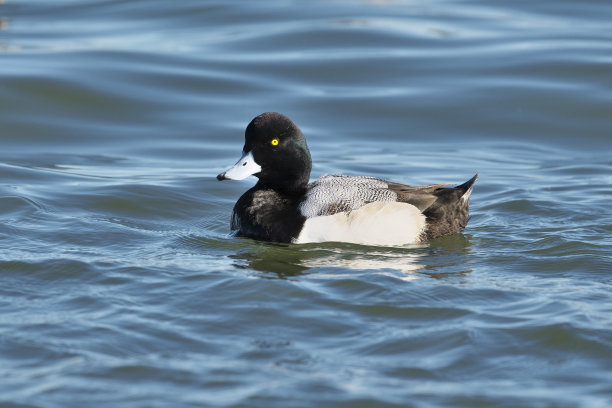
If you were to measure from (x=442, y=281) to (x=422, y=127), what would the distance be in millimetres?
6548

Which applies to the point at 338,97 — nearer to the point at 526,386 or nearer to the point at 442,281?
the point at 442,281

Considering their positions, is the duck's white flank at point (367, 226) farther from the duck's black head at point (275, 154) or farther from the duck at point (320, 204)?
the duck's black head at point (275, 154)

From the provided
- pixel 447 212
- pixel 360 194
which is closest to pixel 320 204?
pixel 360 194

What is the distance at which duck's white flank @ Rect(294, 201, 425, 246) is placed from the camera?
780 cm

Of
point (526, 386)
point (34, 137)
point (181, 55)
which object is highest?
point (181, 55)

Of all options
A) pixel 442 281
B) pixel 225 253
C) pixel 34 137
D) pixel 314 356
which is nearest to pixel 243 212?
pixel 225 253

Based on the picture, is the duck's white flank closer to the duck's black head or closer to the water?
the water

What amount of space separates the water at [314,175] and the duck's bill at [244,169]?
56 cm

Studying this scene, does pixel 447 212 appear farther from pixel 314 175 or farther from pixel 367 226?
pixel 314 175

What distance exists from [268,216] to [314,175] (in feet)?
9.98

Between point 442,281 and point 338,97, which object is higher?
point 338,97

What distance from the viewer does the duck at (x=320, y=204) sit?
7.84 m

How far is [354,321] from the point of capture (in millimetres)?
6023

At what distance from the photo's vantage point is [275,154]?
27.2 ft
